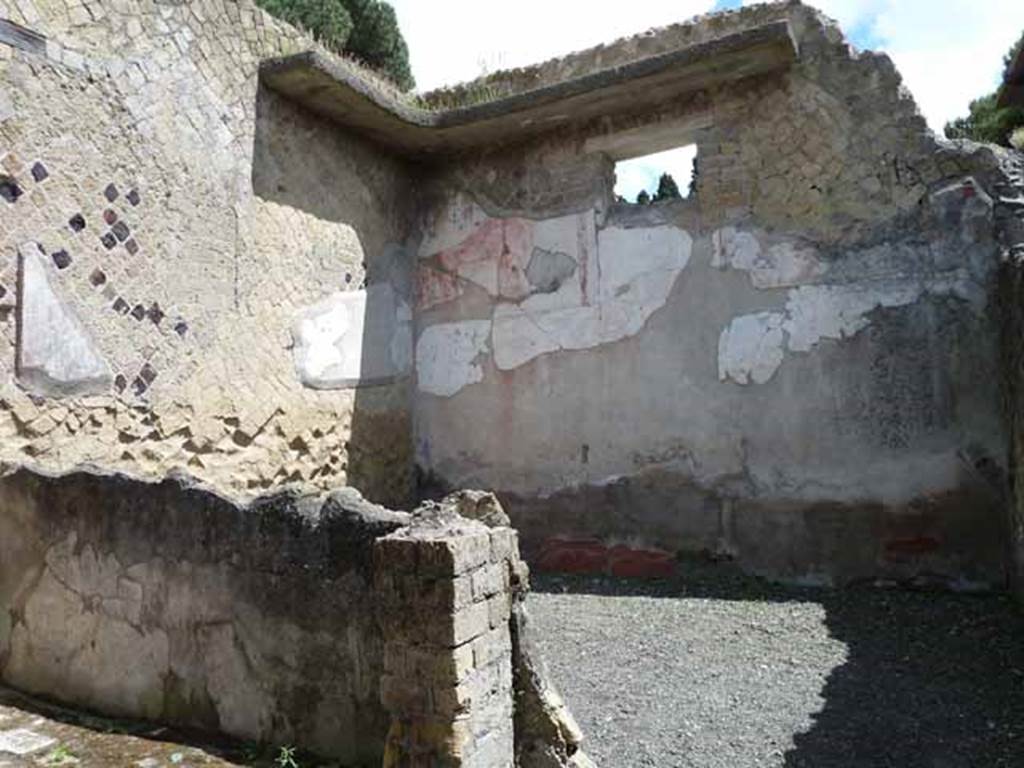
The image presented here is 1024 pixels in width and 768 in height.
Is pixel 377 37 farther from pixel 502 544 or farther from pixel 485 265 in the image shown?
pixel 502 544

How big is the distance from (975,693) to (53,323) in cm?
451

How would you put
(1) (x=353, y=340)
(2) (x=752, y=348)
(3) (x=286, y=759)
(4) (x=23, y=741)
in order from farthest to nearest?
1. (1) (x=353, y=340)
2. (2) (x=752, y=348)
3. (4) (x=23, y=741)
4. (3) (x=286, y=759)

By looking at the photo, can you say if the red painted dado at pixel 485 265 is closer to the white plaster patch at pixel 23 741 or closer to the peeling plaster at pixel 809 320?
the peeling plaster at pixel 809 320

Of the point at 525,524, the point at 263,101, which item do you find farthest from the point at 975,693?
the point at 263,101

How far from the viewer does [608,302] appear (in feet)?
19.5

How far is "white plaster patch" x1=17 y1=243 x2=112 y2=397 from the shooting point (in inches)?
158

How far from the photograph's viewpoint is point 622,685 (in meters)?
3.67

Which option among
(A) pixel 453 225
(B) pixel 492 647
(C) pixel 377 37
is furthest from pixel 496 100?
(C) pixel 377 37

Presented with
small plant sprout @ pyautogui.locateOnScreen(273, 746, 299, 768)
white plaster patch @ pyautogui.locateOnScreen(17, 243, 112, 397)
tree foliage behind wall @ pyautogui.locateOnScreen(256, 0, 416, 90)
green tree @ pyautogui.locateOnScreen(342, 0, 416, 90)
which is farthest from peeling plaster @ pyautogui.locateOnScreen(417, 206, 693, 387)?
green tree @ pyautogui.locateOnScreen(342, 0, 416, 90)

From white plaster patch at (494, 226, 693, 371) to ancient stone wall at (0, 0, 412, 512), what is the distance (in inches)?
40.7

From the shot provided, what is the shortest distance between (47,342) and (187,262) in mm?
1033

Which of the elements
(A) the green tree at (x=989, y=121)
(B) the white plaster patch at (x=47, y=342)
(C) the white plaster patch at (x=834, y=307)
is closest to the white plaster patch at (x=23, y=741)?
(B) the white plaster patch at (x=47, y=342)

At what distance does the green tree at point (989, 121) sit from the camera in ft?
39.1

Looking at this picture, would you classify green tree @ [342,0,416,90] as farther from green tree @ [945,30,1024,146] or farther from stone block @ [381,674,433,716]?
stone block @ [381,674,433,716]
